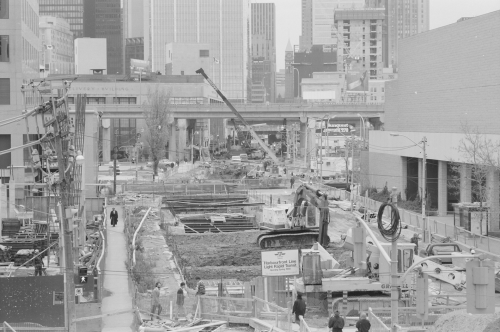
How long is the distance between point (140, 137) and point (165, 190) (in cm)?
6019

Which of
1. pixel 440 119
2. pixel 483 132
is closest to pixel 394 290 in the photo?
pixel 483 132

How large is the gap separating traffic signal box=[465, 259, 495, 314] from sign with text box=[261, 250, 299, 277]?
39.5ft

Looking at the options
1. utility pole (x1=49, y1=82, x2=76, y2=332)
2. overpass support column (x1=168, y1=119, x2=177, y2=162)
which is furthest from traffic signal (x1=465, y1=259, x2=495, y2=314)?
overpass support column (x1=168, y1=119, x2=177, y2=162)

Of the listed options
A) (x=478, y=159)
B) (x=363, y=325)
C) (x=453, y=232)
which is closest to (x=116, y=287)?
(x=363, y=325)

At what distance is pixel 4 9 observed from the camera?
48.6m

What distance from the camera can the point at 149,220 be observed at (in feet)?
194

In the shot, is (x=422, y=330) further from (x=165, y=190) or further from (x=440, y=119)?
(x=165, y=190)

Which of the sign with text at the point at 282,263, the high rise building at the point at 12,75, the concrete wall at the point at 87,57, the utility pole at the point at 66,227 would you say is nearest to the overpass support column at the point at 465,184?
the high rise building at the point at 12,75

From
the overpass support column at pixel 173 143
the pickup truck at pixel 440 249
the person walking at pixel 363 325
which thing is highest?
the overpass support column at pixel 173 143

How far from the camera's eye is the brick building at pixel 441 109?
188 ft

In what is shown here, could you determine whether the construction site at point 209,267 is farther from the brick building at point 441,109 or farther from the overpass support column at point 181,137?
the overpass support column at point 181,137

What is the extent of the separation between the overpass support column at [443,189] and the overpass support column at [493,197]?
8.15 meters

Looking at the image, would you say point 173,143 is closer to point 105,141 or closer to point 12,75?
point 105,141

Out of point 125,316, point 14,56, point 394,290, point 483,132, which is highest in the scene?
point 14,56
